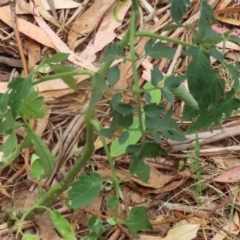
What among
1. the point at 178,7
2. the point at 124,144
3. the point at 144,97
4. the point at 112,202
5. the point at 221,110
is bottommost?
the point at 124,144

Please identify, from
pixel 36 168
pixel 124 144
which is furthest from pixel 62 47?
pixel 36 168

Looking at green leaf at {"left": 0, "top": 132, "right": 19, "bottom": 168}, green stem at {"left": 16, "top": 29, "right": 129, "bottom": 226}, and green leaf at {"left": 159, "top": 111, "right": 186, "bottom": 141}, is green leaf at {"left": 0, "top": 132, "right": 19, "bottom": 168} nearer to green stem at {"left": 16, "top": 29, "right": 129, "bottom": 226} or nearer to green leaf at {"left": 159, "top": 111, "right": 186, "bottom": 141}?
green stem at {"left": 16, "top": 29, "right": 129, "bottom": 226}

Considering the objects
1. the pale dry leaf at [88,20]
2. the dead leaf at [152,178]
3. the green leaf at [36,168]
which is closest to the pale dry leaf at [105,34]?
the pale dry leaf at [88,20]

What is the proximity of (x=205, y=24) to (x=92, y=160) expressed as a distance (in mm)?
625

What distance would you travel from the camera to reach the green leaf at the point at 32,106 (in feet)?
3.66

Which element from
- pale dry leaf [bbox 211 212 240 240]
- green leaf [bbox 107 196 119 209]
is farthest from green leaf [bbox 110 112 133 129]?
pale dry leaf [bbox 211 212 240 240]

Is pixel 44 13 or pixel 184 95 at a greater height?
pixel 184 95

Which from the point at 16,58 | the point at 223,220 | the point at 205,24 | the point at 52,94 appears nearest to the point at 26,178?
the point at 52,94

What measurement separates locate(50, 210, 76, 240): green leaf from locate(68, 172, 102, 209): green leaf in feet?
0.40

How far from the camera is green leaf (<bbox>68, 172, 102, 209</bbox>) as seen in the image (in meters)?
1.00

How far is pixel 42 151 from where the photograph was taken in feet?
3.80

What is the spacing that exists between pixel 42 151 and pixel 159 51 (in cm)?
39

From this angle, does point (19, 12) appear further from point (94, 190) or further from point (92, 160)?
point (94, 190)

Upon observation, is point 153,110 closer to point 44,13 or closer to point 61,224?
point 61,224
